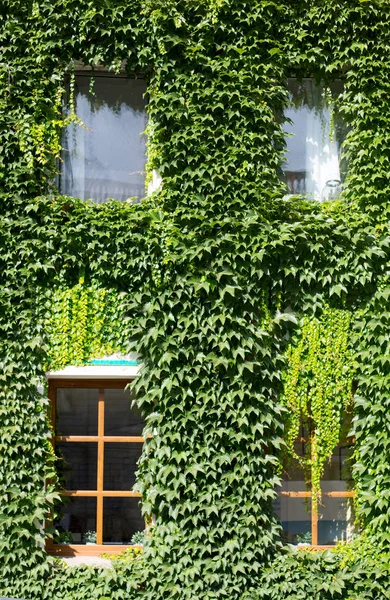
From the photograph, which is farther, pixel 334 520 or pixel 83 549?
pixel 334 520

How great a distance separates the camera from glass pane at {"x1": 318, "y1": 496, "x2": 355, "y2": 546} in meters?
7.80

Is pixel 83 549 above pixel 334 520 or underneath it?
underneath

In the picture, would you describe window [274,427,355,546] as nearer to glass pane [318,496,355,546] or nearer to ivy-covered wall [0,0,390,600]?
glass pane [318,496,355,546]

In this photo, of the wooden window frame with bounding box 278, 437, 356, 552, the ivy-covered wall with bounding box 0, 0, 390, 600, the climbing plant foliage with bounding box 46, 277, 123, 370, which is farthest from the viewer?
the wooden window frame with bounding box 278, 437, 356, 552

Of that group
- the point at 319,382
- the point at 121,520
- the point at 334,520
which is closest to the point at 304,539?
the point at 334,520

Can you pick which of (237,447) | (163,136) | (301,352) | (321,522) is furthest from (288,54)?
(321,522)

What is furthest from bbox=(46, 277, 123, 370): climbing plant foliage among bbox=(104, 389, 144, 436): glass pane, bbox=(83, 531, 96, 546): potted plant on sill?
bbox=(83, 531, 96, 546): potted plant on sill

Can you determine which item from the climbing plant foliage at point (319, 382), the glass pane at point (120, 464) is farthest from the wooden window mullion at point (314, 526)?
the glass pane at point (120, 464)

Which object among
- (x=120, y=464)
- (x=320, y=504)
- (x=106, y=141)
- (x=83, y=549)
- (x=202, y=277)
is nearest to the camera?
(x=202, y=277)

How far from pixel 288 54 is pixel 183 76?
1227 mm

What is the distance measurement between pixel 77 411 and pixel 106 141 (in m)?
3.02

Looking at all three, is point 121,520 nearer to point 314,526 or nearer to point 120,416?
point 120,416

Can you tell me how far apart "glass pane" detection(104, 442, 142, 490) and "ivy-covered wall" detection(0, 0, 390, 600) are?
0.28 m

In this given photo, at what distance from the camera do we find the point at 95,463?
7.71m
